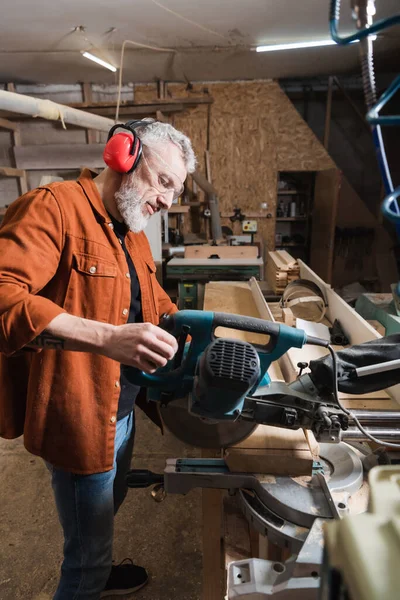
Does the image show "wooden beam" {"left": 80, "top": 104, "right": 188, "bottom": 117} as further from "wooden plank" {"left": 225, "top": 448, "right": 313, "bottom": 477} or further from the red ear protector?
"wooden plank" {"left": 225, "top": 448, "right": 313, "bottom": 477}

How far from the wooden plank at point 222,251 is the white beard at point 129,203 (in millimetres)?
2286

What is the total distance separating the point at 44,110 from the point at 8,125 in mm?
2407

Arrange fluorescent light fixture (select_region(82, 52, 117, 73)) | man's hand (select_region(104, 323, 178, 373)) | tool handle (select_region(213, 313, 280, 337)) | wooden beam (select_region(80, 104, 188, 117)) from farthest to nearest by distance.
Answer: wooden beam (select_region(80, 104, 188, 117)) < fluorescent light fixture (select_region(82, 52, 117, 73)) < tool handle (select_region(213, 313, 280, 337)) < man's hand (select_region(104, 323, 178, 373))

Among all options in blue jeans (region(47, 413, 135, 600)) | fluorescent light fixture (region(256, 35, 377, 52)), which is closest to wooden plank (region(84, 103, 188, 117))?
fluorescent light fixture (region(256, 35, 377, 52))

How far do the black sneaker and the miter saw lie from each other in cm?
102

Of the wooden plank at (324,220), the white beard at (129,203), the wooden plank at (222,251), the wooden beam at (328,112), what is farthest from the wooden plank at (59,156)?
the white beard at (129,203)

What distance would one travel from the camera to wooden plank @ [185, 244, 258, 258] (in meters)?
3.47

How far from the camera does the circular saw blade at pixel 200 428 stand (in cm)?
99

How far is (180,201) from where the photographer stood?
506cm

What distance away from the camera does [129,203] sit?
47.0 inches

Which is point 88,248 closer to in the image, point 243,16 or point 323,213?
point 243,16

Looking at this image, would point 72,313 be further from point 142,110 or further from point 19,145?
point 19,145

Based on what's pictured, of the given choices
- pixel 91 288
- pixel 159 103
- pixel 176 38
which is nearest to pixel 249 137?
pixel 159 103

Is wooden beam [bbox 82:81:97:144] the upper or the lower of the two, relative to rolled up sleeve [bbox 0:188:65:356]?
upper
